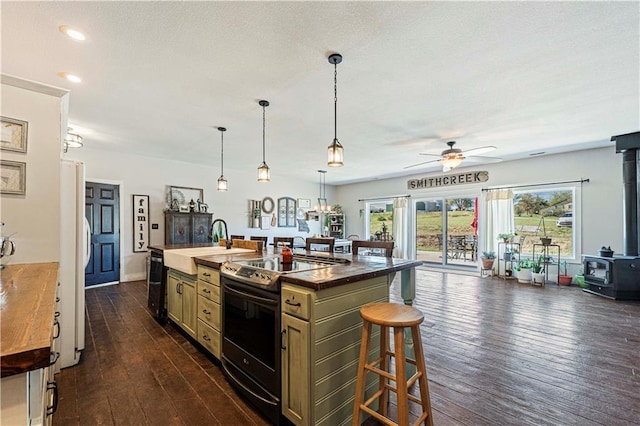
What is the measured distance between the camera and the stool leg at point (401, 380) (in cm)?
137

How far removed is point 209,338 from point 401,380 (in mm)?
1767

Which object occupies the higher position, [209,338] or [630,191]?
[630,191]

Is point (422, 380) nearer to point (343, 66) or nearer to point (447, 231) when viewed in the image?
point (343, 66)

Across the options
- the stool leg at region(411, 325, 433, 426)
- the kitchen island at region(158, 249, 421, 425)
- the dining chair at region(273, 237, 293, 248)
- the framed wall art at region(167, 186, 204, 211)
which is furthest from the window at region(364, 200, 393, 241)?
the stool leg at region(411, 325, 433, 426)

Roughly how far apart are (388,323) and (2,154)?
2765mm

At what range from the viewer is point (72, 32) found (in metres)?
1.99

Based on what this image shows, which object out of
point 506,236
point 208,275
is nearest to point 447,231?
point 506,236

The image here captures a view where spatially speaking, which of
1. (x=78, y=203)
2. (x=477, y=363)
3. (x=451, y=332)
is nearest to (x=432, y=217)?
(x=451, y=332)

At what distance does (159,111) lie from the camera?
3428 mm

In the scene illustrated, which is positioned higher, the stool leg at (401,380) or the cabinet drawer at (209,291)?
the cabinet drawer at (209,291)

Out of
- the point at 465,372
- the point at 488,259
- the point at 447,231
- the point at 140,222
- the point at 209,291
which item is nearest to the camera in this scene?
the point at 465,372

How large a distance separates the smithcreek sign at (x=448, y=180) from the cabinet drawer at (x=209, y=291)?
20.5ft

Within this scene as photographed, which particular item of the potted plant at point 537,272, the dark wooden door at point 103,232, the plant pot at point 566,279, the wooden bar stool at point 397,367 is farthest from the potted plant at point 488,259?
the dark wooden door at point 103,232

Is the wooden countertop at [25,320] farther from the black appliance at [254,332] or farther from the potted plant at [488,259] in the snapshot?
the potted plant at [488,259]
